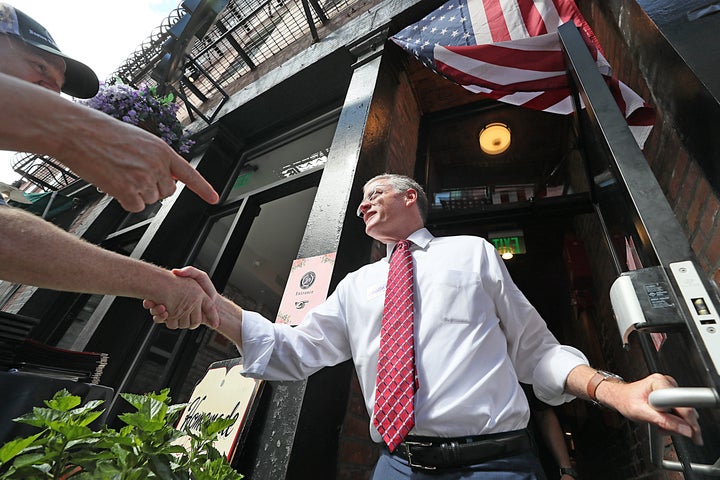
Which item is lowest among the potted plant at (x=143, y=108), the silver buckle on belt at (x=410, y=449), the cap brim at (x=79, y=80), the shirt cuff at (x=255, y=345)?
the silver buckle on belt at (x=410, y=449)

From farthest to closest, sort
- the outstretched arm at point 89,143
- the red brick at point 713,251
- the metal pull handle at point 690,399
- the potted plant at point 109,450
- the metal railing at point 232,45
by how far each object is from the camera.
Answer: the metal railing at point 232,45
the red brick at point 713,251
the outstretched arm at point 89,143
the potted plant at point 109,450
the metal pull handle at point 690,399

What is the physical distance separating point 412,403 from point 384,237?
3.22ft

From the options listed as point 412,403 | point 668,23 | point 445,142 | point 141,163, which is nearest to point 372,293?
point 412,403

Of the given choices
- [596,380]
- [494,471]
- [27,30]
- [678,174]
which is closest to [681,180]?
[678,174]

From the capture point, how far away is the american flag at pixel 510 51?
2.24 metres

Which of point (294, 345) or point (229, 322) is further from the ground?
point (229, 322)

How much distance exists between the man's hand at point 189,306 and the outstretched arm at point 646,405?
51.6 inches

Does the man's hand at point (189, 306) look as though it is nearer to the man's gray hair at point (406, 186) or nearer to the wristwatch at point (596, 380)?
the man's gray hair at point (406, 186)

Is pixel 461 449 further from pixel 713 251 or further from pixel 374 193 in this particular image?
pixel 374 193

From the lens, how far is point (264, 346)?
1.40 m

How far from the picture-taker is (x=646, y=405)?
2.25ft

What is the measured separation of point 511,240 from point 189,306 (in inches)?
128

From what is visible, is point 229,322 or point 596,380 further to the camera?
point 229,322

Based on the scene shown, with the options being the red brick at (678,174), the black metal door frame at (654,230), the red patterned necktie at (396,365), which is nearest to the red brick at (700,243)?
the red brick at (678,174)
